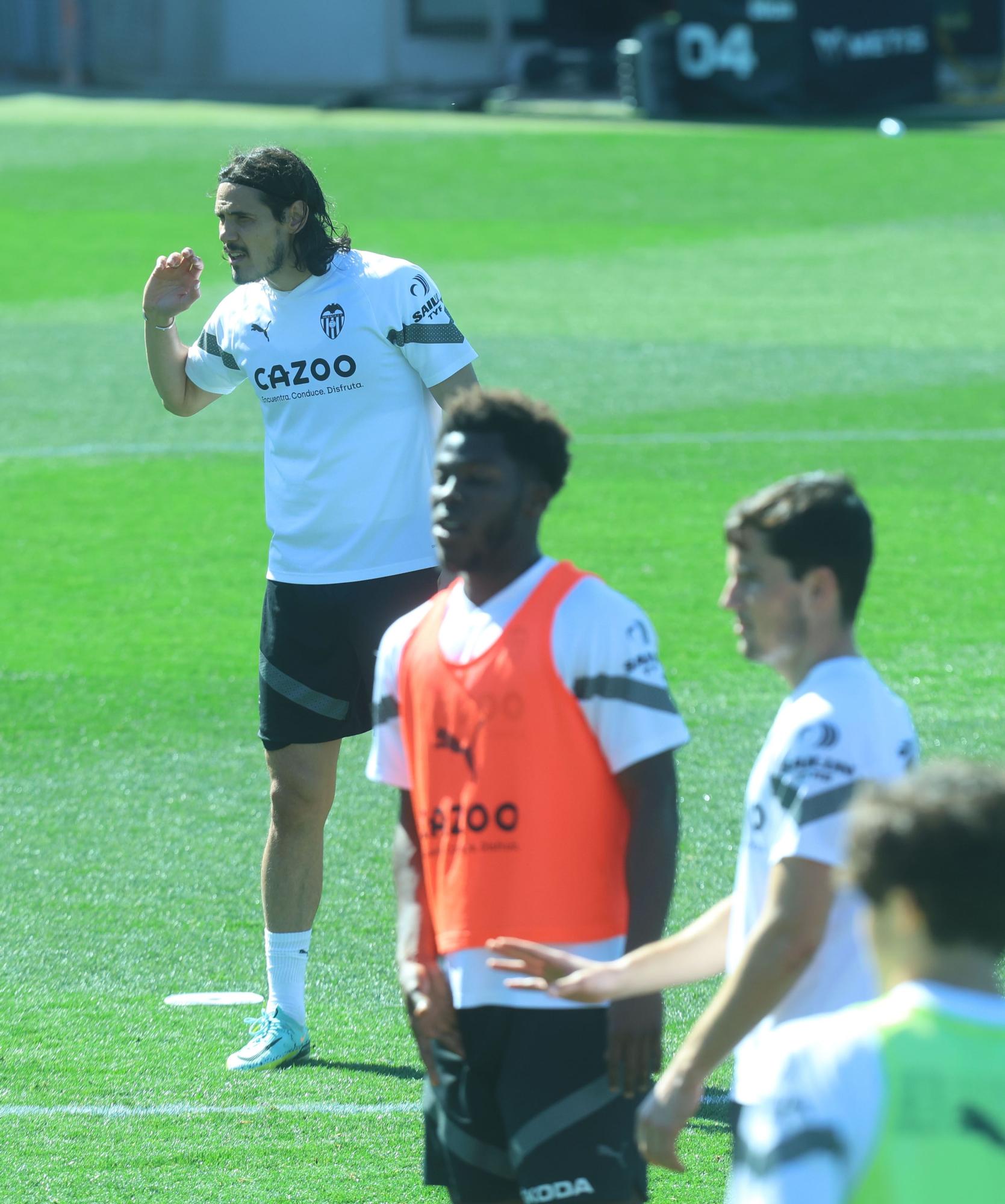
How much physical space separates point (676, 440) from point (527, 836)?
1148 centimetres

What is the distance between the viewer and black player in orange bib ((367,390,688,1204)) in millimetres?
3201

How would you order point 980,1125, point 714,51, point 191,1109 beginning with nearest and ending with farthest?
point 980,1125
point 191,1109
point 714,51

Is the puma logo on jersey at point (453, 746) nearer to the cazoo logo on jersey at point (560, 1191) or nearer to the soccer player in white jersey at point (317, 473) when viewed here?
the cazoo logo on jersey at point (560, 1191)

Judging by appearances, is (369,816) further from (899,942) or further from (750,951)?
(899,942)

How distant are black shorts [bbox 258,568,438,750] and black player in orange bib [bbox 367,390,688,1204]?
1.82 metres

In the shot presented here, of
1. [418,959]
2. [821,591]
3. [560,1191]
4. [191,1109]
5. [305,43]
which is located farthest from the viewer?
[305,43]

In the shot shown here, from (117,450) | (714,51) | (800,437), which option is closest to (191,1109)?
(117,450)

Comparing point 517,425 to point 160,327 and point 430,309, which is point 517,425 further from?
point 160,327

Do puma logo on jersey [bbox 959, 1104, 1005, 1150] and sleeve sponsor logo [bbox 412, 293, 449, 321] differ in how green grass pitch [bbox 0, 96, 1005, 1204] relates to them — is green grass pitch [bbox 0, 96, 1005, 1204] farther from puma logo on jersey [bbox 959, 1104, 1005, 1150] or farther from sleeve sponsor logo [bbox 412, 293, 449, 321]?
puma logo on jersey [bbox 959, 1104, 1005, 1150]

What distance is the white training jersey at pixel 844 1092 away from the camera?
198 cm

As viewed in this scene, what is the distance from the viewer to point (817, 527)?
2.93 m

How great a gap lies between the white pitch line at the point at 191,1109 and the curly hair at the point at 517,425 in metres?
Answer: 2.15

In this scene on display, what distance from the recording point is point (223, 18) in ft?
135

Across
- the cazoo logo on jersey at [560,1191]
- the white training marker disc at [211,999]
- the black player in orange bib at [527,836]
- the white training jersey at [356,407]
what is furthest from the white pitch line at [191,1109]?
the cazoo logo on jersey at [560,1191]
